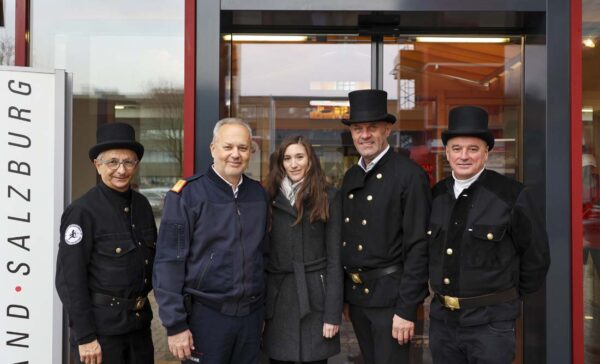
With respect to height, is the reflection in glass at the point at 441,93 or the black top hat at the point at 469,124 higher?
the reflection in glass at the point at 441,93

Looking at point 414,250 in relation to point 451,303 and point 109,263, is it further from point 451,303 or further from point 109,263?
point 109,263

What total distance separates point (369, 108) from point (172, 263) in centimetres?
140

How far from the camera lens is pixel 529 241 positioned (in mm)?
2682

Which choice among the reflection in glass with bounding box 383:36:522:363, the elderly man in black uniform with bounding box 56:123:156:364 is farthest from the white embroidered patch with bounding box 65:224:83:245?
the reflection in glass with bounding box 383:36:522:363

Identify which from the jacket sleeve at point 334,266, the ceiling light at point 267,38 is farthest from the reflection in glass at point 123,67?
the jacket sleeve at point 334,266

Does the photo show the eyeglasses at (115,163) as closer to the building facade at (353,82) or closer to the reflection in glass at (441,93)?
the building facade at (353,82)

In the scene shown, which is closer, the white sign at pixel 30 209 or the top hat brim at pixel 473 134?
the top hat brim at pixel 473 134

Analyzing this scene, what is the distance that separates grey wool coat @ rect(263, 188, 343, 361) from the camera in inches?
114

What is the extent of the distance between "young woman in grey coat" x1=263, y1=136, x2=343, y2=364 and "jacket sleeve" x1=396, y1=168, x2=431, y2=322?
348 mm

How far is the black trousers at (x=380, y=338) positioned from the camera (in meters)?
2.98

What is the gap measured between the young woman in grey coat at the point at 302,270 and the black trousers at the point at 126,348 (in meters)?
0.65

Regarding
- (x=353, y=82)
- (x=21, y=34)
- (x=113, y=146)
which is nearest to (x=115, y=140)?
(x=113, y=146)

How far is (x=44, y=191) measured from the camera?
10.4 feet

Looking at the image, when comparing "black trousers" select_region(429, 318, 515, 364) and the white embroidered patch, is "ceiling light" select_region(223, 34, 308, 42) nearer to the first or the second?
the white embroidered patch
